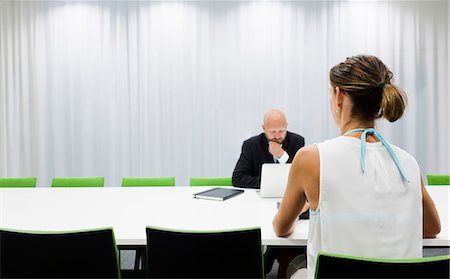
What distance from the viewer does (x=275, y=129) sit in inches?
129

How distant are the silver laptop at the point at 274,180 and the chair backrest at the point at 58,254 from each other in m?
1.21

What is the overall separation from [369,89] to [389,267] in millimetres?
611

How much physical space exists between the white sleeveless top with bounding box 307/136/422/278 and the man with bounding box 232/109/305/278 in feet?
5.29

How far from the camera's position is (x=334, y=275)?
4.12ft

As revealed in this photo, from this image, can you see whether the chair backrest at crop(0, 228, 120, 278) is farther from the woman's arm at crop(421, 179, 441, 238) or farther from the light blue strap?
the woman's arm at crop(421, 179, 441, 238)

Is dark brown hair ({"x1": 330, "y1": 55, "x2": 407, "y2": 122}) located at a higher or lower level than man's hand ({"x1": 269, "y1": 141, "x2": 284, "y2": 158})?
higher

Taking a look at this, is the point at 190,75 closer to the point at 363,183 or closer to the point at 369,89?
the point at 369,89

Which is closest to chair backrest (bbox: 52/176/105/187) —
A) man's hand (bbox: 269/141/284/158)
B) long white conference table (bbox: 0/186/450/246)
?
long white conference table (bbox: 0/186/450/246)

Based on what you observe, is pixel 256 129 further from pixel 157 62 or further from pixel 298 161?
pixel 298 161

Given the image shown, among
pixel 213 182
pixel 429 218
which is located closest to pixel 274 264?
pixel 213 182

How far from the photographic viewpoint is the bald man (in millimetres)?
3172

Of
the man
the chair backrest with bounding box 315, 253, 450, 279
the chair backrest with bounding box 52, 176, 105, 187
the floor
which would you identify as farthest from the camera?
the chair backrest with bounding box 52, 176, 105, 187

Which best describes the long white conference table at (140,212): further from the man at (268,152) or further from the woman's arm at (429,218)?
the man at (268,152)

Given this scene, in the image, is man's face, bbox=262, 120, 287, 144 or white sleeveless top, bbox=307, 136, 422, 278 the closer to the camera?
white sleeveless top, bbox=307, 136, 422, 278
